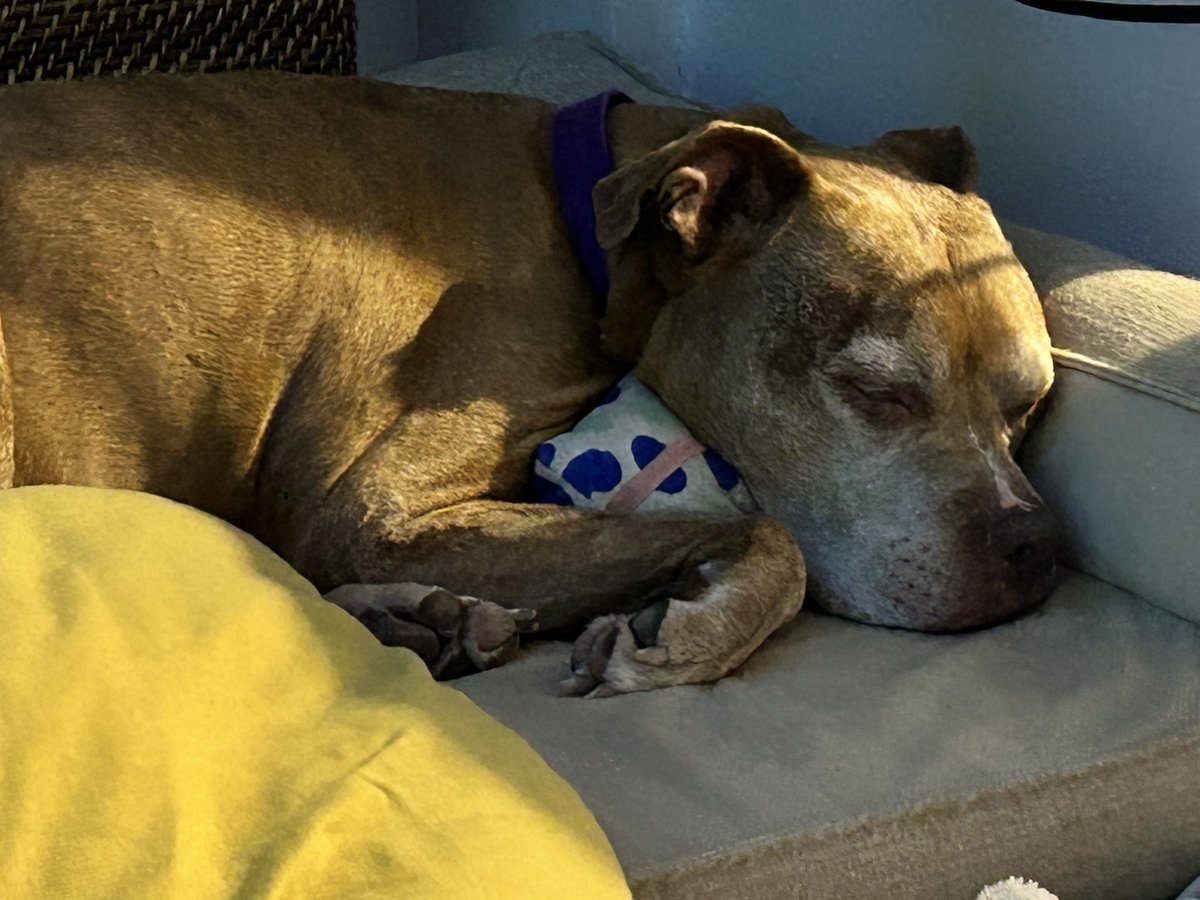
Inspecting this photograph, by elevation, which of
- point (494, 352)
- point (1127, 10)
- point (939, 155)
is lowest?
point (494, 352)

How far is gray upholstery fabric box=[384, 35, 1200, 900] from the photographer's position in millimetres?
1565

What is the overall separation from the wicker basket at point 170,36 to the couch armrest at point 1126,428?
5.95ft

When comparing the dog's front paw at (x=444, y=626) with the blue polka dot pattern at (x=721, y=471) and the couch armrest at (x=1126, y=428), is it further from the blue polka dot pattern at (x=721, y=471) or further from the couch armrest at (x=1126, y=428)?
the couch armrest at (x=1126, y=428)

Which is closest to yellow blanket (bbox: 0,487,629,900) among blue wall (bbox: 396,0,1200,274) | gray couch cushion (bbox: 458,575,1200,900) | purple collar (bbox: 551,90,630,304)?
gray couch cushion (bbox: 458,575,1200,900)

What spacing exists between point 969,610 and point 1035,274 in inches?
24.3

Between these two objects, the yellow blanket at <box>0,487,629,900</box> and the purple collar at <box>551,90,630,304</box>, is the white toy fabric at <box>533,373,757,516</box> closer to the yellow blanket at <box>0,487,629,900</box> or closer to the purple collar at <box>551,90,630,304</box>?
the purple collar at <box>551,90,630,304</box>

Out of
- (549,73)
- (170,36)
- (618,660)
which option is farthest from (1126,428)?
(170,36)

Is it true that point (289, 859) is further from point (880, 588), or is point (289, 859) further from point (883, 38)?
point (883, 38)

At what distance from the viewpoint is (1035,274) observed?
2328mm

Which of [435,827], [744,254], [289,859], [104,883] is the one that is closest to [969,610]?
[744,254]

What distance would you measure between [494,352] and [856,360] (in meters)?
0.52

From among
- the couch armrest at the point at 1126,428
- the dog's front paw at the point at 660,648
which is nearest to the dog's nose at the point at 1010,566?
the couch armrest at the point at 1126,428

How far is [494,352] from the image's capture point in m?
2.21

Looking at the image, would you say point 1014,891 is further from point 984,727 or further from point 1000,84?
point 1000,84
